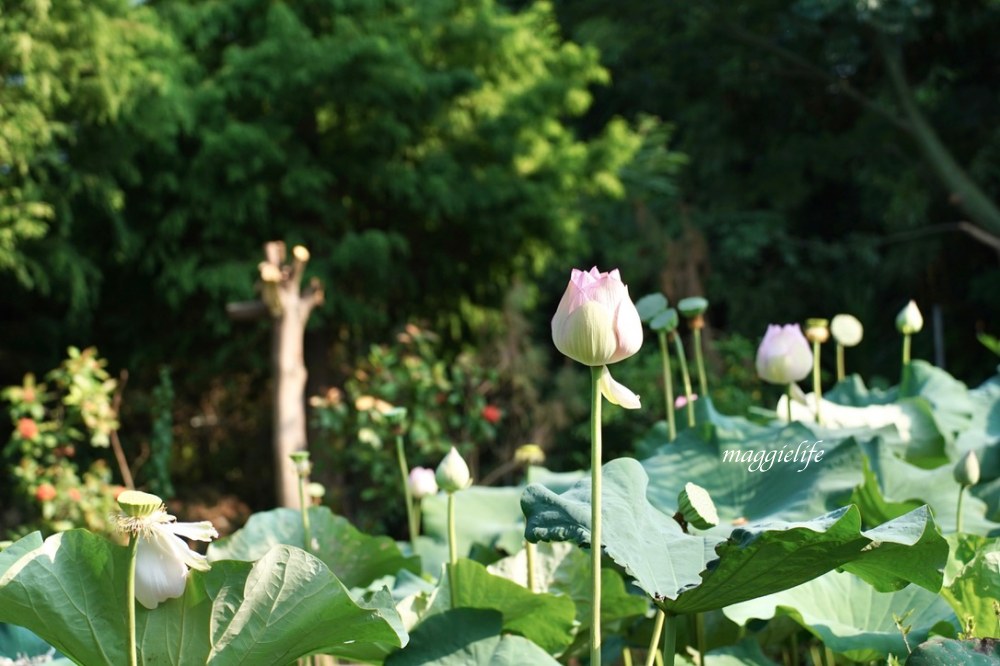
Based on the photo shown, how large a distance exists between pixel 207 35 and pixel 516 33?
4.33ft

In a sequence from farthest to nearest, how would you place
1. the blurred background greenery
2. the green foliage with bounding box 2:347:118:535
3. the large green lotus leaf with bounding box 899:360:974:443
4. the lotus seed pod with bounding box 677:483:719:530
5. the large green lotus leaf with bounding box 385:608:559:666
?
the blurred background greenery
the green foliage with bounding box 2:347:118:535
the large green lotus leaf with bounding box 899:360:974:443
the large green lotus leaf with bounding box 385:608:559:666
the lotus seed pod with bounding box 677:483:719:530

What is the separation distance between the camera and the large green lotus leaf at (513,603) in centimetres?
95

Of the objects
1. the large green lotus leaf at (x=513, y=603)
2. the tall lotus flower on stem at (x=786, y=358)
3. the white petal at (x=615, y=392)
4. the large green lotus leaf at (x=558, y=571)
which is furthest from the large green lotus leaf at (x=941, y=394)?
the white petal at (x=615, y=392)

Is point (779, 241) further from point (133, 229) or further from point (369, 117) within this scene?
point (133, 229)

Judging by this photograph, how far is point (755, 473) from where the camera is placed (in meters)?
1.22

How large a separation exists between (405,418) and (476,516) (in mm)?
2317

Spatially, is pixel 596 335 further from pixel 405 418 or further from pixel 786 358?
pixel 405 418

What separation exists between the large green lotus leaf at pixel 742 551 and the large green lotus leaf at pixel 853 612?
11 centimetres

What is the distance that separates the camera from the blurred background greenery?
394cm

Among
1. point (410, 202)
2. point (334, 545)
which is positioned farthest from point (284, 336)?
point (334, 545)

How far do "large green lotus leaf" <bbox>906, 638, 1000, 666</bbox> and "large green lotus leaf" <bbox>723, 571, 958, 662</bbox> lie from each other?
18 centimetres

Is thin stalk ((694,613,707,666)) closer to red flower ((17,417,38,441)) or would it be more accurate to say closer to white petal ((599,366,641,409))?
white petal ((599,366,641,409))

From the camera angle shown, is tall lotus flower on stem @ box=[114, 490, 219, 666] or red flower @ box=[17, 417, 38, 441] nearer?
tall lotus flower on stem @ box=[114, 490, 219, 666]

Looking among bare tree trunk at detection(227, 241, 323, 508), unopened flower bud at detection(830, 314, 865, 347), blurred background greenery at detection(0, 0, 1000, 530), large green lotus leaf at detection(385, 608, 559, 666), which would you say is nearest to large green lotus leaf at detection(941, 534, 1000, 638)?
large green lotus leaf at detection(385, 608, 559, 666)
